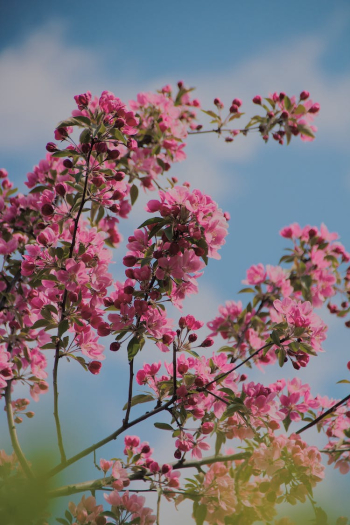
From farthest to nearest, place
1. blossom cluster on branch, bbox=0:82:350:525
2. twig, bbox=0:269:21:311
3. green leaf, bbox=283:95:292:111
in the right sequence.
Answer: green leaf, bbox=283:95:292:111 → twig, bbox=0:269:21:311 → blossom cluster on branch, bbox=0:82:350:525

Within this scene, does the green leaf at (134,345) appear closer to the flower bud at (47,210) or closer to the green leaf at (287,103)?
the flower bud at (47,210)

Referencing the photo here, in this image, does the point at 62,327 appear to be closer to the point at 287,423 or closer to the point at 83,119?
the point at 83,119

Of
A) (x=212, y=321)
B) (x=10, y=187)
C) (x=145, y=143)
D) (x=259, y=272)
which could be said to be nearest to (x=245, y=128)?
(x=145, y=143)

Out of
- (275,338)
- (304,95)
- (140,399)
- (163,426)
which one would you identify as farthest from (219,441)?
(304,95)

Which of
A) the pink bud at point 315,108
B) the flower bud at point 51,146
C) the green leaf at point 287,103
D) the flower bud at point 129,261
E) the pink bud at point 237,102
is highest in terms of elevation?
the pink bud at point 237,102

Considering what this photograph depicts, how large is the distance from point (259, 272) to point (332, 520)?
242 cm

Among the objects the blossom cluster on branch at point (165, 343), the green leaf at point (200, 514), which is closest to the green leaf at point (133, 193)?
the blossom cluster on branch at point (165, 343)

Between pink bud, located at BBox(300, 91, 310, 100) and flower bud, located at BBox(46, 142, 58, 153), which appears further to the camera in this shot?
pink bud, located at BBox(300, 91, 310, 100)

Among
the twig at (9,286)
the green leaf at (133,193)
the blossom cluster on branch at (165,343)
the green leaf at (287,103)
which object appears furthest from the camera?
the green leaf at (287,103)

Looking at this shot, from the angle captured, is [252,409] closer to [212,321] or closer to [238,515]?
[238,515]

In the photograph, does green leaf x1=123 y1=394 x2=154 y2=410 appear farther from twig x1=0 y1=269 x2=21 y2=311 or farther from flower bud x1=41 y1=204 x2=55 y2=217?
twig x1=0 y1=269 x2=21 y2=311

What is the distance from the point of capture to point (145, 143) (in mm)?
2965

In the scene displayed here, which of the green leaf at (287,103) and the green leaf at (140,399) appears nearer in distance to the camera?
the green leaf at (140,399)

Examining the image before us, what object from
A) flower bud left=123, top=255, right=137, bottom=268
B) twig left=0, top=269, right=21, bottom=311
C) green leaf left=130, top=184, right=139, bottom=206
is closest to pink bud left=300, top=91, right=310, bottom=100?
green leaf left=130, top=184, right=139, bottom=206
